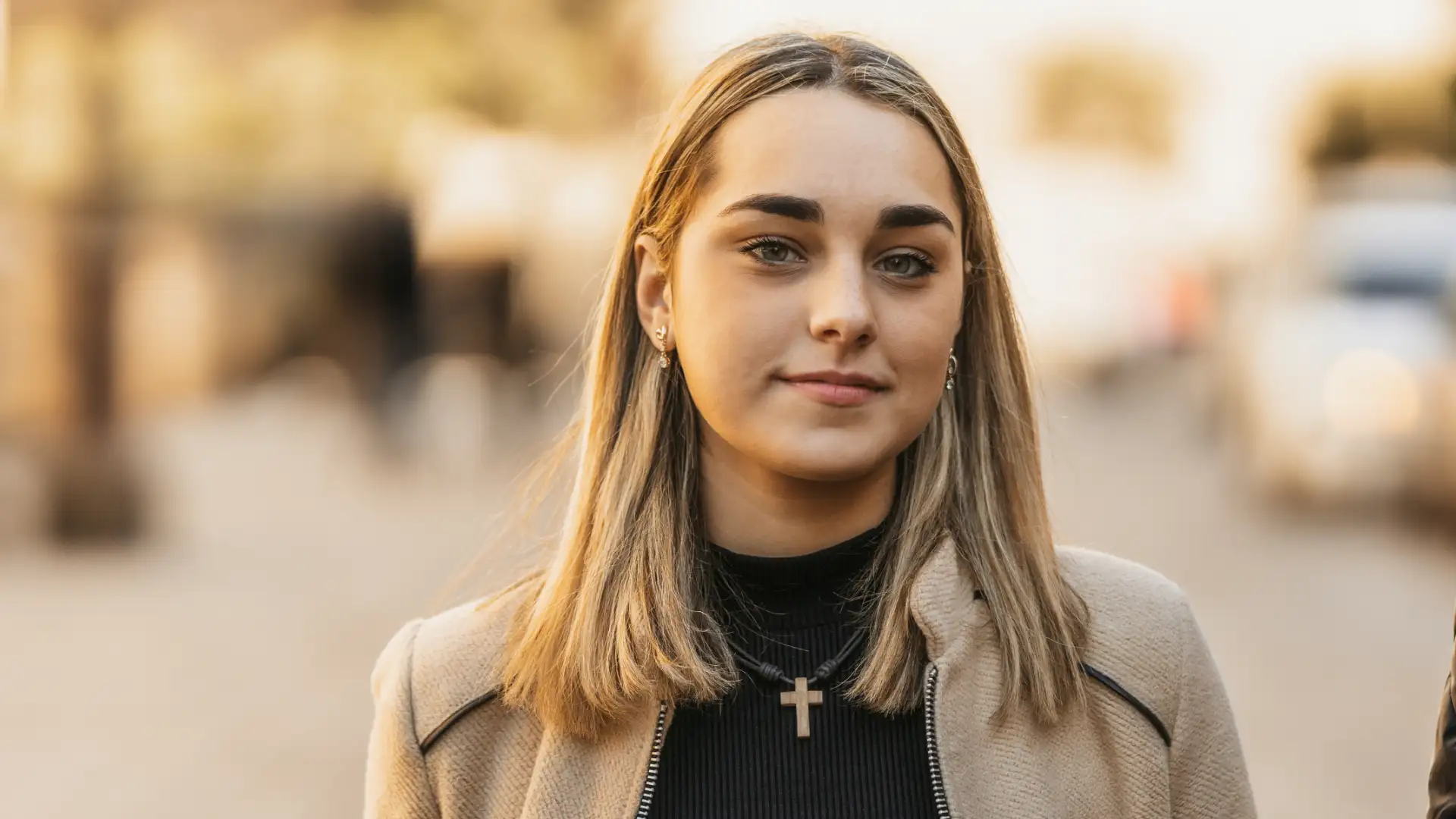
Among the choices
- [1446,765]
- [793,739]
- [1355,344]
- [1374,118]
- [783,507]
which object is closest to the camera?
[1446,765]

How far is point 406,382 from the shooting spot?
20562 millimetres

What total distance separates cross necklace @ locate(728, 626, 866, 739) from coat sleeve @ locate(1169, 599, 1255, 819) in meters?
0.44

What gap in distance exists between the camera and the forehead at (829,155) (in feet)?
8.56

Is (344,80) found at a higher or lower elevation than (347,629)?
higher

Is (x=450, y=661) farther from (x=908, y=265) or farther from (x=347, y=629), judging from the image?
(x=347, y=629)

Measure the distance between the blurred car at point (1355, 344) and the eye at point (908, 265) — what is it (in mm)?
10243

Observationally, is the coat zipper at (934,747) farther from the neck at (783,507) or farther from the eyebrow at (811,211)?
the eyebrow at (811,211)

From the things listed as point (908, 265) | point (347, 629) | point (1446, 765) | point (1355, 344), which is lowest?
point (347, 629)

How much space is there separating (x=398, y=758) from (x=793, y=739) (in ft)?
1.78

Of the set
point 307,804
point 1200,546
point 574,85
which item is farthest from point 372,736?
point 574,85

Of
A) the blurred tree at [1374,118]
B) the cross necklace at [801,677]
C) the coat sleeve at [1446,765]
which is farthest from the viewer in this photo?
the blurred tree at [1374,118]


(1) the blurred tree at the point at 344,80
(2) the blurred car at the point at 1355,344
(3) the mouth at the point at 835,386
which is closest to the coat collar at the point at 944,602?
(3) the mouth at the point at 835,386

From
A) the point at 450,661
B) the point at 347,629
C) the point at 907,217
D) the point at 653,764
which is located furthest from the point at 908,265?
the point at 347,629

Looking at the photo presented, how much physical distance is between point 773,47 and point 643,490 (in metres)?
0.63
